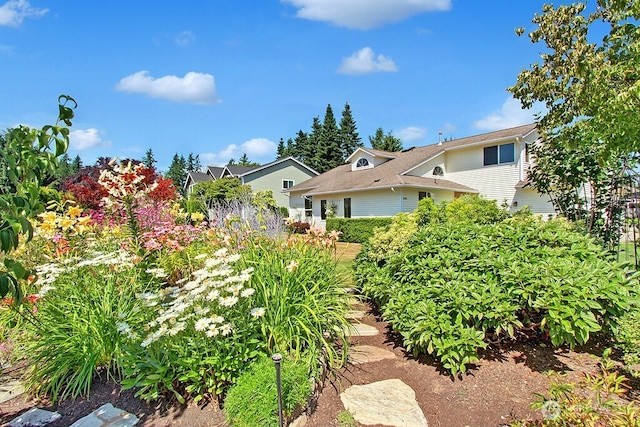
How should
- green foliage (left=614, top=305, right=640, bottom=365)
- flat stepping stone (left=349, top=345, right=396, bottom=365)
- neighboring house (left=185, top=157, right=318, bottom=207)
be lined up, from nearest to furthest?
green foliage (left=614, top=305, right=640, bottom=365), flat stepping stone (left=349, top=345, right=396, bottom=365), neighboring house (left=185, top=157, right=318, bottom=207)

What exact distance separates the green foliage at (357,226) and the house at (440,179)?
1.25 m

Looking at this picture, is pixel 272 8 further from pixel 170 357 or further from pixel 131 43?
pixel 170 357

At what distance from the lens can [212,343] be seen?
7.51ft

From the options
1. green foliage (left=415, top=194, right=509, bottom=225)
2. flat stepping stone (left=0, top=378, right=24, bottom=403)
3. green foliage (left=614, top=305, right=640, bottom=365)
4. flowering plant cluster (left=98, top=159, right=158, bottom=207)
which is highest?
flowering plant cluster (left=98, top=159, right=158, bottom=207)

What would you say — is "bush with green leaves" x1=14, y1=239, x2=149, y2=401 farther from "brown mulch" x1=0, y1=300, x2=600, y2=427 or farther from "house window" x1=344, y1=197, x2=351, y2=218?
"house window" x1=344, y1=197, x2=351, y2=218

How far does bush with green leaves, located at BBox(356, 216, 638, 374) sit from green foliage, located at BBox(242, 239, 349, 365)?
553mm

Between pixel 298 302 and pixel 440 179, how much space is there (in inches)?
664

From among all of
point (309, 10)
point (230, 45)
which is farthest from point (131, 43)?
point (309, 10)

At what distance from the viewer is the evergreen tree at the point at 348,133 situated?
141 ft

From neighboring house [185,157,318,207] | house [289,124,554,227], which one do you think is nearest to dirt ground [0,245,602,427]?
house [289,124,554,227]

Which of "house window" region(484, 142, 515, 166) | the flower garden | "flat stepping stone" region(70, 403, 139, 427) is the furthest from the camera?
"house window" region(484, 142, 515, 166)

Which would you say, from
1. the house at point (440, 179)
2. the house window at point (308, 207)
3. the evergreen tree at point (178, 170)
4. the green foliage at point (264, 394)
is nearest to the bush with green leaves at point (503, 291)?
the green foliage at point (264, 394)

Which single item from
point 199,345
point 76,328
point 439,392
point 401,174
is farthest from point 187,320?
point 401,174

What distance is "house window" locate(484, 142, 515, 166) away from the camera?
1551 cm
